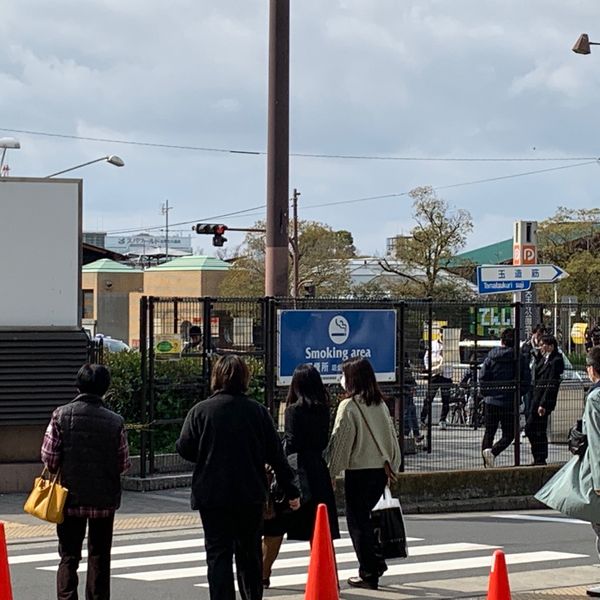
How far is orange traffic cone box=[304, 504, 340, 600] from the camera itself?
304 inches

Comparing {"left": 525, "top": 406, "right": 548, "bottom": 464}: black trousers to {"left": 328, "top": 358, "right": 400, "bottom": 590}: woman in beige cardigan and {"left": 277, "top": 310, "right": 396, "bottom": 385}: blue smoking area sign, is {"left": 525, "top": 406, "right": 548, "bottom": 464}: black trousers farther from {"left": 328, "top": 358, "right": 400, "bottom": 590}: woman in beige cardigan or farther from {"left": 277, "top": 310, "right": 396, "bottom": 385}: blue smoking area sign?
{"left": 328, "top": 358, "right": 400, "bottom": 590}: woman in beige cardigan

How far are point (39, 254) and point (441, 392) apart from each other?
5.29m

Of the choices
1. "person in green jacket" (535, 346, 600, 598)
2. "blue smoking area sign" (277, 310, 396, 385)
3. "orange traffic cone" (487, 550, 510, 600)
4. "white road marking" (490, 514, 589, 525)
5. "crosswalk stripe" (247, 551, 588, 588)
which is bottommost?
"white road marking" (490, 514, 589, 525)

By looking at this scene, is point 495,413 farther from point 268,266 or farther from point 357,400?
point 357,400

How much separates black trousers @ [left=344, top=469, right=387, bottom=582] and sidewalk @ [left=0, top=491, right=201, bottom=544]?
3.70 m

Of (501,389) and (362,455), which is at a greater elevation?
(501,389)

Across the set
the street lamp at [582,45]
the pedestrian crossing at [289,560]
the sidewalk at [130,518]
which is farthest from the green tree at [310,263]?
the pedestrian crossing at [289,560]

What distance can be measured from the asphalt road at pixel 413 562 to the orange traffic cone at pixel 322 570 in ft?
3.46

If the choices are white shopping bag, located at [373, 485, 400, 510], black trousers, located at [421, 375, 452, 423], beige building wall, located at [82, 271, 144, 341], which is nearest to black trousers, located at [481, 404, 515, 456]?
black trousers, located at [421, 375, 452, 423]

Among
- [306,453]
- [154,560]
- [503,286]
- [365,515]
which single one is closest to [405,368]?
[503,286]

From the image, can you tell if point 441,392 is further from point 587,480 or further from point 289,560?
point 587,480

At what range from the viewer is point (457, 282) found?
2203 inches

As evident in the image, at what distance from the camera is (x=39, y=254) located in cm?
1473

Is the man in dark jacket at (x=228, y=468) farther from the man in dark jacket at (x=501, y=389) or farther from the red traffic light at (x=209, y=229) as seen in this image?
the red traffic light at (x=209, y=229)
